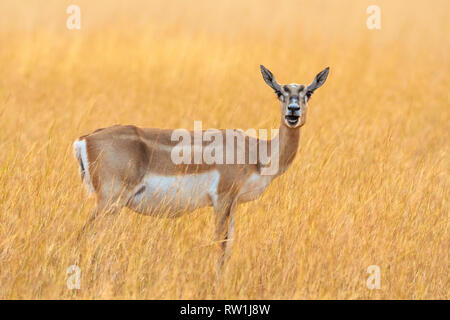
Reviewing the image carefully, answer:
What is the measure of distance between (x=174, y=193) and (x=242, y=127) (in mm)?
4070

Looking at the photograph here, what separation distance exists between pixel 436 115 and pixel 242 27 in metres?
7.31

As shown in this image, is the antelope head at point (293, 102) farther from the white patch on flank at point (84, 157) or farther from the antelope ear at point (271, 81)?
the white patch on flank at point (84, 157)

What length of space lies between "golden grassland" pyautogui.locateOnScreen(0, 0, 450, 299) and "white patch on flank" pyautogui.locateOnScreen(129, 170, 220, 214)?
140 millimetres

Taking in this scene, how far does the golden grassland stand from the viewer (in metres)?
4.66

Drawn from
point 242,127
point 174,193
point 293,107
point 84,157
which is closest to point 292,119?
point 293,107

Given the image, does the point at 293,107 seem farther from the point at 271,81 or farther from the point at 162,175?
the point at 162,175

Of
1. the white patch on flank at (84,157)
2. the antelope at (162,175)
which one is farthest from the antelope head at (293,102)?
the white patch on flank at (84,157)

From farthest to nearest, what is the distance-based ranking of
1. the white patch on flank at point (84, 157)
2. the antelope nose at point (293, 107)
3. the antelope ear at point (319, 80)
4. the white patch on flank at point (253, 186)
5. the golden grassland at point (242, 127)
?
the antelope ear at point (319, 80) < the white patch on flank at point (253, 186) < the white patch on flank at point (84, 157) < the antelope nose at point (293, 107) < the golden grassland at point (242, 127)

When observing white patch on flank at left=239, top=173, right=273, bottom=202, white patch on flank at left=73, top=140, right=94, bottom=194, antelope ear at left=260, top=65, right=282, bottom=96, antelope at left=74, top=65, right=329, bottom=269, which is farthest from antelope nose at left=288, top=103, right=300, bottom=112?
white patch on flank at left=73, top=140, right=94, bottom=194

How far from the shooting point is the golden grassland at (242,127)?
4656mm

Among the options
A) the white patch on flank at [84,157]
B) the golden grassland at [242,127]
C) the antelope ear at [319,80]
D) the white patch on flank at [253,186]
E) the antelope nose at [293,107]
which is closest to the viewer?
the golden grassland at [242,127]

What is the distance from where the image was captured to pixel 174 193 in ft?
17.1

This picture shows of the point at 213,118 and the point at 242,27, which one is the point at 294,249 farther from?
the point at 242,27

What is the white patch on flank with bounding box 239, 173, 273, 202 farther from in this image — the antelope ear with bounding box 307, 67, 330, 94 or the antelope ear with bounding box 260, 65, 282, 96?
the antelope ear with bounding box 307, 67, 330, 94
